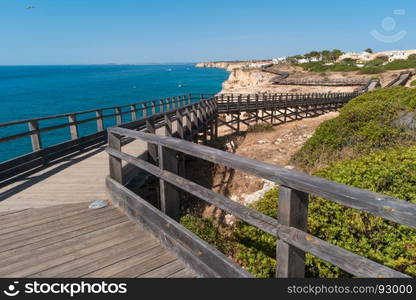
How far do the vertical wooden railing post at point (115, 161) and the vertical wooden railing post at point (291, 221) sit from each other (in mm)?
3141

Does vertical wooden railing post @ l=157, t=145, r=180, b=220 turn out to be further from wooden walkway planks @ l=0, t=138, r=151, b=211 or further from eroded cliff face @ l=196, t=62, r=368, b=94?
eroded cliff face @ l=196, t=62, r=368, b=94

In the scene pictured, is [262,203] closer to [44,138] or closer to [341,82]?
[44,138]

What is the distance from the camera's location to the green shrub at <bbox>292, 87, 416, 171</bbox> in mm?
9312

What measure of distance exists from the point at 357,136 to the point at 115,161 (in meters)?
8.43

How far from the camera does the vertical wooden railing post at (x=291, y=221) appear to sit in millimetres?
2178

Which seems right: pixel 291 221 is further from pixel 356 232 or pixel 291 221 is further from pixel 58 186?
pixel 58 186

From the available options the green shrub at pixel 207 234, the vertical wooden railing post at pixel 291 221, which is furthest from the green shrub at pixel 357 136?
the vertical wooden railing post at pixel 291 221

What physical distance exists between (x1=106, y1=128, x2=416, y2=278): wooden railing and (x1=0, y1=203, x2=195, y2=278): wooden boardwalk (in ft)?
0.70

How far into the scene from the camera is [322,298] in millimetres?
2201

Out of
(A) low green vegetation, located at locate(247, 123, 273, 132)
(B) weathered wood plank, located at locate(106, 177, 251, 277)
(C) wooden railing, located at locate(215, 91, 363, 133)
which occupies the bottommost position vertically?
(A) low green vegetation, located at locate(247, 123, 273, 132)

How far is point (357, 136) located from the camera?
1028 centimetres

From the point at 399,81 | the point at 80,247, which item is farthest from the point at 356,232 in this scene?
the point at 399,81

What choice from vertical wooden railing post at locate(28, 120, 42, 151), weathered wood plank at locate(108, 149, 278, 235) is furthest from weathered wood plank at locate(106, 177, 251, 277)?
Answer: vertical wooden railing post at locate(28, 120, 42, 151)

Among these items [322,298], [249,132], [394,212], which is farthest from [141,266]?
[249,132]
